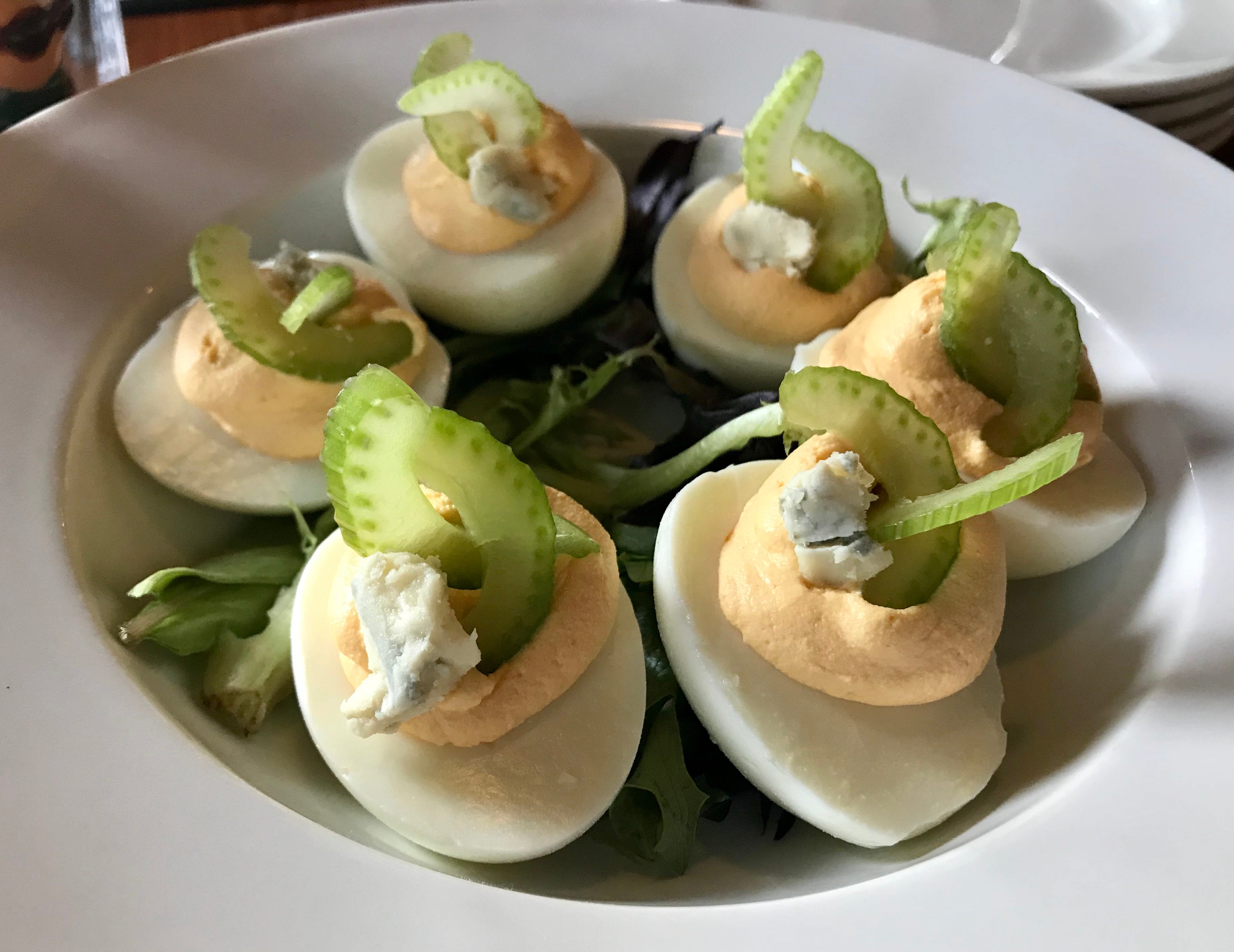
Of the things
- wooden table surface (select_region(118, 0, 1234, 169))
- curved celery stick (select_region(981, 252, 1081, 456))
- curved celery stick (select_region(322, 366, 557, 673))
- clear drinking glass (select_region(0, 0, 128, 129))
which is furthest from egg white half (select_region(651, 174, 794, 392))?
clear drinking glass (select_region(0, 0, 128, 129))

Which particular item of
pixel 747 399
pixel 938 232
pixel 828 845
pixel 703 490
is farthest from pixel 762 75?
pixel 828 845

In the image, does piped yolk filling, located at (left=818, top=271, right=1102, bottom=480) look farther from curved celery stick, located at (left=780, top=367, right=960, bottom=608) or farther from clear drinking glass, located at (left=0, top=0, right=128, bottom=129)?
clear drinking glass, located at (left=0, top=0, right=128, bottom=129)

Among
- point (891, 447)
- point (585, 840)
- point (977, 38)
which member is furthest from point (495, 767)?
point (977, 38)

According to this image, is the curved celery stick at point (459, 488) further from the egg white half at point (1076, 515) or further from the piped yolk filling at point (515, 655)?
the egg white half at point (1076, 515)

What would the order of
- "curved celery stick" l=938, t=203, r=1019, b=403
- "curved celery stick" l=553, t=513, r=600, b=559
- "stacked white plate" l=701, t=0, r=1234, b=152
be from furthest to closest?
"stacked white plate" l=701, t=0, r=1234, b=152, "curved celery stick" l=938, t=203, r=1019, b=403, "curved celery stick" l=553, t=513, r=600, b=559

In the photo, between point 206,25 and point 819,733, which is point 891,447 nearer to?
point 819,733

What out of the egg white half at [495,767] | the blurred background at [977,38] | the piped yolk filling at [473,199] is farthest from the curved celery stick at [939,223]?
the egg white half at [495,767]
